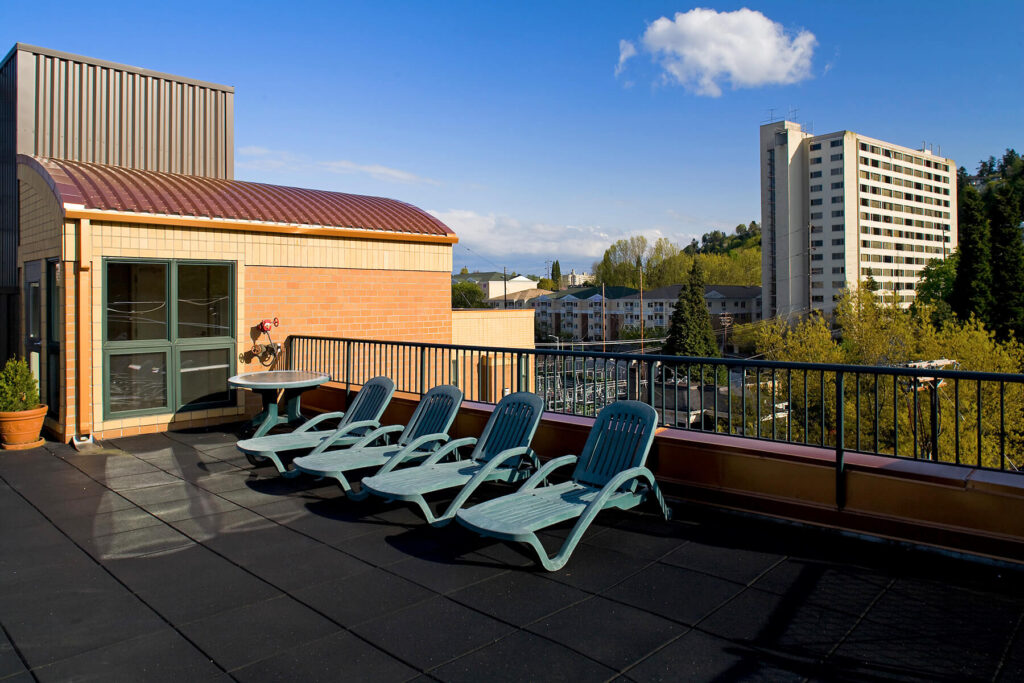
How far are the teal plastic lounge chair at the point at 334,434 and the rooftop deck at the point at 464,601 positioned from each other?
93 centimetres

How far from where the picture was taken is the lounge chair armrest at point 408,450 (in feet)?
17.3

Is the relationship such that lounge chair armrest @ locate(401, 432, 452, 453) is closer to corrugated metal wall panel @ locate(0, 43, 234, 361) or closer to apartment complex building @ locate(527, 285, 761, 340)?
corrugated metal wall panel @ locate(0, 43, 234, 361)

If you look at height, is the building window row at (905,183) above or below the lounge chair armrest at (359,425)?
above

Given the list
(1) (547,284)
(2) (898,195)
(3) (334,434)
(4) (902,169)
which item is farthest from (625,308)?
(3) (334,434)

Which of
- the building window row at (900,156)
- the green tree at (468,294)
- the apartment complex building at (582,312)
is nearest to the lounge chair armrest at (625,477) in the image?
the apartment complex building at (582,312)

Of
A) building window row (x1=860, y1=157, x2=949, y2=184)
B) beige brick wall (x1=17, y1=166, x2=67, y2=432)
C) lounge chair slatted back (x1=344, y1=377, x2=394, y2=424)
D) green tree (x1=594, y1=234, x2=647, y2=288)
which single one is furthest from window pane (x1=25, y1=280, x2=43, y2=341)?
green tree (x1=594, y1=234, x2=647, y2=288)

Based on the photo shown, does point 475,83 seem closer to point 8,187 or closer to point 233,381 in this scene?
point 8,187

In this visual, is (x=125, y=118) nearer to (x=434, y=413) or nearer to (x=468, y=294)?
(x=434, y=413)

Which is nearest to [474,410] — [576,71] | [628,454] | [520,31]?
[628,454]

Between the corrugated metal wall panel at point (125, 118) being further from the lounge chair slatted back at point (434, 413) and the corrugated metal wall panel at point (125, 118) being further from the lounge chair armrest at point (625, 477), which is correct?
the lounge chair armrest at point (625, 477)

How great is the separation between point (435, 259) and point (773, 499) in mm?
7985

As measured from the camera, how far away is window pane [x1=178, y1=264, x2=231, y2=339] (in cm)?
847

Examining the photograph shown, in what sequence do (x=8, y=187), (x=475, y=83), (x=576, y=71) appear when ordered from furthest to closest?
(x=576, y=71), (x=475, y=83), (x=8, y=187)

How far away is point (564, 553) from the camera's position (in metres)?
3.92
